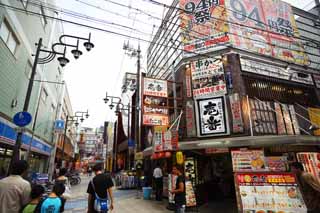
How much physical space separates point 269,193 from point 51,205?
5654mm

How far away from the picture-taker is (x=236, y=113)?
10234 mm

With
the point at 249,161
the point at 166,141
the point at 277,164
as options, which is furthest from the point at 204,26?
the point at 277,164

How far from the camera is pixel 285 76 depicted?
494 inches

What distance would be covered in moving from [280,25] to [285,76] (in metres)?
4.42

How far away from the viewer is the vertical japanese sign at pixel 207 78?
1102 centimetres

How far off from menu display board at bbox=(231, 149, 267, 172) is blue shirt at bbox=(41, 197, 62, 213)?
18.4 feet

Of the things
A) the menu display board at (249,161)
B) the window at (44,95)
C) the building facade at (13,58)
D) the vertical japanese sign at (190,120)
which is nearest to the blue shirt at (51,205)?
the menu display board at (249,161)

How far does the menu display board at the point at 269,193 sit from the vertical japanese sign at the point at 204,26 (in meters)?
8.43

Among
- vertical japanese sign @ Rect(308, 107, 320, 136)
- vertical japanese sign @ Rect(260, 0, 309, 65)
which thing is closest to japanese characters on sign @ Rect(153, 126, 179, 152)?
vertical japanese sign @ Rect(260, 0, 309, 65)

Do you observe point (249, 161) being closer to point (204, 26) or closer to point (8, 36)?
point (204, 26)

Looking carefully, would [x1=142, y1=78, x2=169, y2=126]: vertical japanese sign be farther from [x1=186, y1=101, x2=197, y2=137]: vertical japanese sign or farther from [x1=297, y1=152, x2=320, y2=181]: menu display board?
[x1=297, y1=152, x2=320, y2=181]: menu display board

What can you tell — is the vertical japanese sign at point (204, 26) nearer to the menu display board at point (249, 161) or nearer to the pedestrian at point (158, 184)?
the menu display board at point (249, 161)

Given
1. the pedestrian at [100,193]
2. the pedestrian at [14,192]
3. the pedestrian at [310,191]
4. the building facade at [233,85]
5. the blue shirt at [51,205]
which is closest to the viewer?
the blue shirt at [51,205]

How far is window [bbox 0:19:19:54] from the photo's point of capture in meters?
7.56
